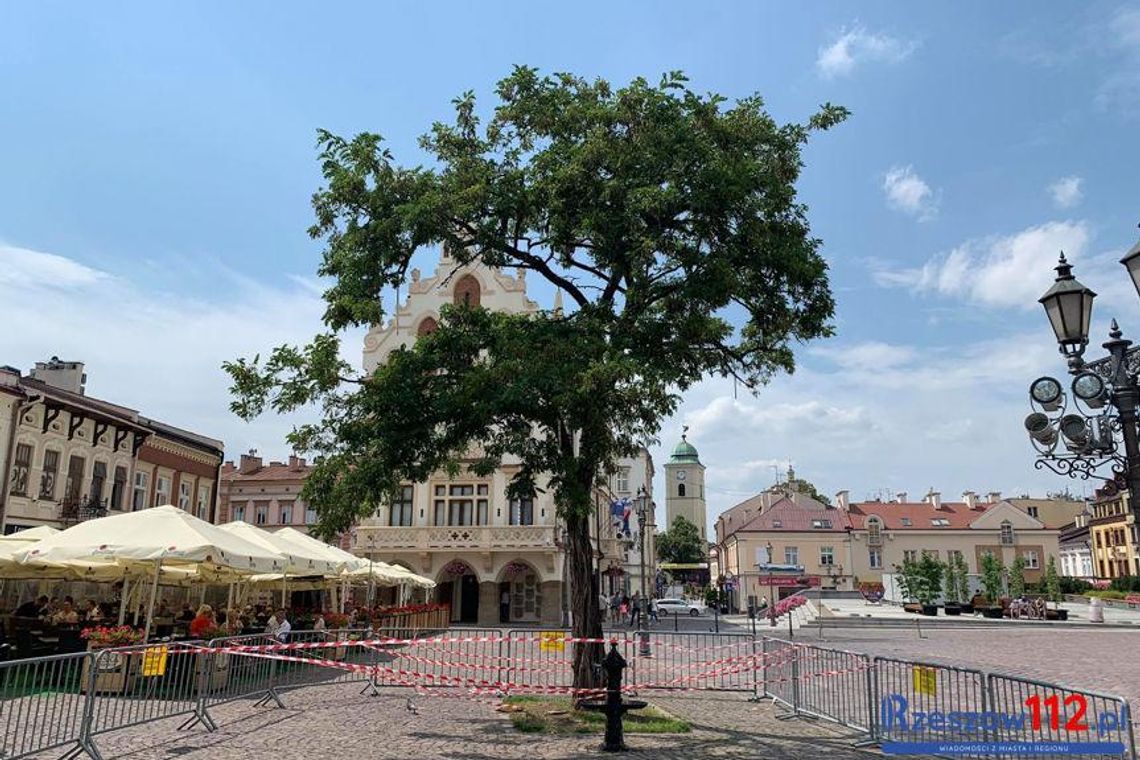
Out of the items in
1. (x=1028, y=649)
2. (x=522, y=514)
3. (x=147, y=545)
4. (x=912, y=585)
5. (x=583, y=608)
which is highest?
(x=522, y=514)

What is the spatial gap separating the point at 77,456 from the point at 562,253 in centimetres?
2241

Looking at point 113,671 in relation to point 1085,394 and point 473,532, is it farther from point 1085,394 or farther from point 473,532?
point 473,532

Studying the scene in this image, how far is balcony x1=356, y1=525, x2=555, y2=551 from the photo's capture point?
40438 millimetres

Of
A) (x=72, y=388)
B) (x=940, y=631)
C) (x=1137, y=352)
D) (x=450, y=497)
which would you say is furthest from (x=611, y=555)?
(x=1137, y=352)

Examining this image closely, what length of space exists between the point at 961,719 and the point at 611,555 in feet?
137

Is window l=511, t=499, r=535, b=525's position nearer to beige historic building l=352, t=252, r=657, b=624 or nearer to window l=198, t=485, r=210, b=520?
beige historic building l=352, t=252, r=657, b=624

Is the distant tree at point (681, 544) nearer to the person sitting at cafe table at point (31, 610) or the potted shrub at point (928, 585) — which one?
the potted shrub at point (928, 585)

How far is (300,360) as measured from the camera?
40.4ft

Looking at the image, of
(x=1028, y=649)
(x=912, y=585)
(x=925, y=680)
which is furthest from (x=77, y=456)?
(x=912, y=585)

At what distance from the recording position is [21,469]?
25.9 m

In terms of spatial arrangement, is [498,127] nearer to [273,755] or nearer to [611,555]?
[273,755]

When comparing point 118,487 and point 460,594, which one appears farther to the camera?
point 460,594

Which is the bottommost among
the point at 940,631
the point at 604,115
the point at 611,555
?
the point at 940,631

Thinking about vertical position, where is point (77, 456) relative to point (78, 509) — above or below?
above
